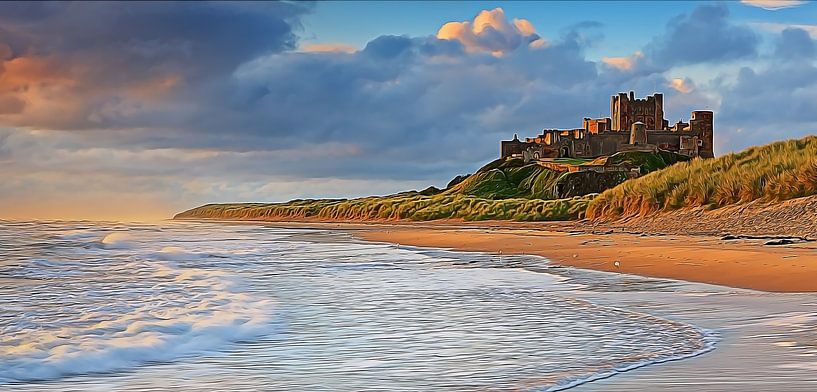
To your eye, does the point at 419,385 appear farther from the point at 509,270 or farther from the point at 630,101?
the point at 630,101

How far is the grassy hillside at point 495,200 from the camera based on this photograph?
40.2m

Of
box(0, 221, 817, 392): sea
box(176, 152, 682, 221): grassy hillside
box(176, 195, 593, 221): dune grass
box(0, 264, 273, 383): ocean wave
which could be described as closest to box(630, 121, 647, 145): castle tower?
box(176, 152, 682, 221): grassy hillside

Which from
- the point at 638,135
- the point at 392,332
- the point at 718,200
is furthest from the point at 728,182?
the point at 638,135

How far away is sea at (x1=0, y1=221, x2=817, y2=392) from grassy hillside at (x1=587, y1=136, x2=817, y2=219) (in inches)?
405

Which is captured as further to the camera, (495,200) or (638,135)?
(638,135)

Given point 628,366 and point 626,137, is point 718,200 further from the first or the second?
point 626,137

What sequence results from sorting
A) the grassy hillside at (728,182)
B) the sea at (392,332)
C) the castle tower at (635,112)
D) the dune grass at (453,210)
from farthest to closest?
the castle tower at (635,112) → the dune grass at (453,210) → the grassy hillside at (728,182) → the sea at (392,332)

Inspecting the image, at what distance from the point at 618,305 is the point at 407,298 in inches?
93.7

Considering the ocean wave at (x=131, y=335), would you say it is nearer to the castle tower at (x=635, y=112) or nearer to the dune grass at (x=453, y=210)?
the dune grass at (x=453, y=210)

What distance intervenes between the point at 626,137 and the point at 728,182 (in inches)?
2995

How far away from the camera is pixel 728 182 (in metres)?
22.9

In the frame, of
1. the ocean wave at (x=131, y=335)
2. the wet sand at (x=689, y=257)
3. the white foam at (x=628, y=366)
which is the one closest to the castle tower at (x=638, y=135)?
the wet sand at (x=689, y=257)

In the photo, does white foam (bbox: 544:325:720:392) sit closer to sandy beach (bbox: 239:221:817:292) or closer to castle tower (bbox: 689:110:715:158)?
sandy beach (bbox: 239:221:817:292)

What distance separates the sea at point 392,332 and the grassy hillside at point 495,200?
23.3m
